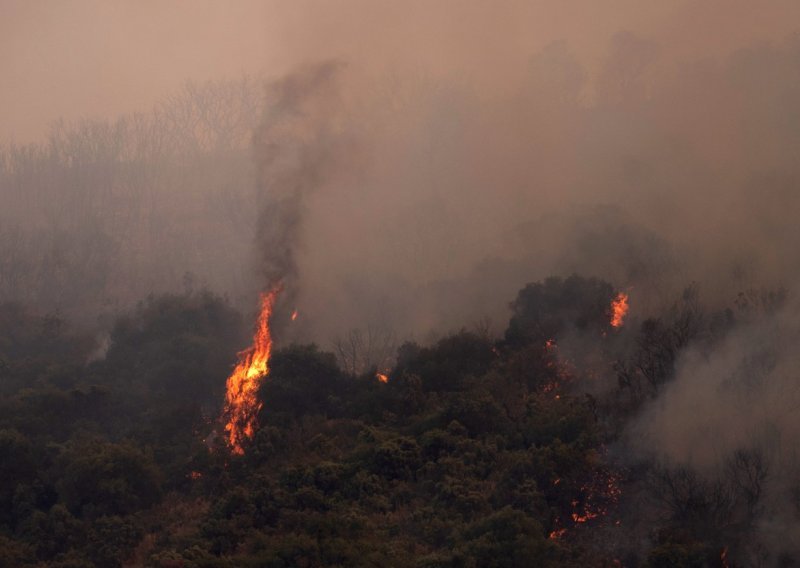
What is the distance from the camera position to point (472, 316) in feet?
200

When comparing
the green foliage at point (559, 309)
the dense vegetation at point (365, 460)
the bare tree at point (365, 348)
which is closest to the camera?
the dense vegetation at point (365, 460)

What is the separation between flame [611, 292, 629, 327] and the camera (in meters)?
51.2

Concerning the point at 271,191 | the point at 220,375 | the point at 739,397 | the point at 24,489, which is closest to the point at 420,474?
→ the point at 739,397

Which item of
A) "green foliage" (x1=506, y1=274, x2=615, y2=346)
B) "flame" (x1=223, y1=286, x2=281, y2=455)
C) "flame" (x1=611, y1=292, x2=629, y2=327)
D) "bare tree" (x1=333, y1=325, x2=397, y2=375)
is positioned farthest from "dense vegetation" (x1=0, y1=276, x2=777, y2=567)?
"bare tree" (x1=333, y1=325, x2=397, y2=375)

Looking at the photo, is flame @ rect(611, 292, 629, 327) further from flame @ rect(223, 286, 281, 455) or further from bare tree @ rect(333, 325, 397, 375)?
A: flame @ rect(223, 286, 281, 455)

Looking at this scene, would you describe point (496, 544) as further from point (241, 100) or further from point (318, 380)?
point (241, 100)

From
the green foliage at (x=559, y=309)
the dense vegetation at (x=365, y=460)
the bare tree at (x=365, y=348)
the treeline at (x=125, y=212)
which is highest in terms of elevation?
the treeline at (x=125, y=212)

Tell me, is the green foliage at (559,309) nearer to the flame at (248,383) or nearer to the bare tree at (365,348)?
the bare tree at (365,348)

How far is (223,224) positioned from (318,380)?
4949cm

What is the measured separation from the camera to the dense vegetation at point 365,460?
107 feet

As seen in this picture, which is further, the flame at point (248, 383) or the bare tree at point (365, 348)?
the bare tree at point (365, 348)

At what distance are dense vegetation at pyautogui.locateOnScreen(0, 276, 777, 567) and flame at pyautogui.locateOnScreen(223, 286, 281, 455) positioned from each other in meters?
1.12

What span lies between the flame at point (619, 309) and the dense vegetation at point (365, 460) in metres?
0.67

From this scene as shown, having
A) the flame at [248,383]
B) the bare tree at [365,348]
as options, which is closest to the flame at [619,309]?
the bare tree at [365,348]
